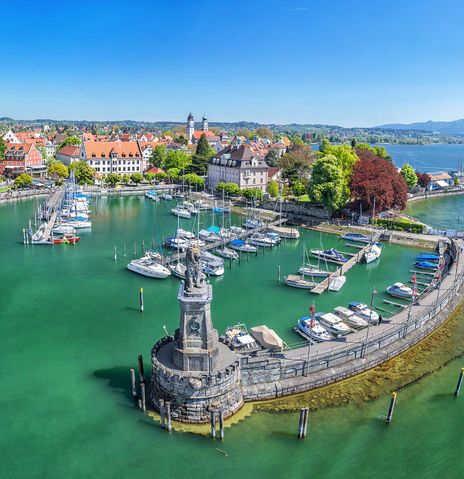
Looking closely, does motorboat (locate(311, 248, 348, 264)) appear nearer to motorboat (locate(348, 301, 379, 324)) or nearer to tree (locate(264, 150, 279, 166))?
motorboat (locate(348, 301, 379, 324))

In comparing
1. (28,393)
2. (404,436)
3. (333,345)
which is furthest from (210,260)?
(404,436)

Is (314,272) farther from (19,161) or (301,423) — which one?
(19,161)

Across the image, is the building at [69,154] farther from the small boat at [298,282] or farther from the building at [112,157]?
the small boat at [298,282]

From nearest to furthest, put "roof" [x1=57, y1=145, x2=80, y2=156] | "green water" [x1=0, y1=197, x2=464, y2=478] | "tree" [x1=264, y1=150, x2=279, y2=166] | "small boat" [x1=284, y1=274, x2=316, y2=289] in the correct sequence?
"green water" [x1=0, y1=197, x2=464, y2=478] → "small boat" [x1=284, y1=274, x2=316, y2=289] → "roof" [x1=57, y1=145, x2=80, y2=156] → "tree" [x1=264, y1=150, x2=279, y2=166]

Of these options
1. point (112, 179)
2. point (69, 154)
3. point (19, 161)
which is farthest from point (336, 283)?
point (19, 161)

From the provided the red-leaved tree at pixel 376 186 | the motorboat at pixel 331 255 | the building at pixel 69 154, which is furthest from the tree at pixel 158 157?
→ the motorboat at pixel 331 255

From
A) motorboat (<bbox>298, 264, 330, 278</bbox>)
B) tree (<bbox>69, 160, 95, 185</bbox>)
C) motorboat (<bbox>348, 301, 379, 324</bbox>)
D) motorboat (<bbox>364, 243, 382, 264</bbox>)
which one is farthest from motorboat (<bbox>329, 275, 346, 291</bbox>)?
tree (<bbox>69, 160, 95, 185</bbox>)
